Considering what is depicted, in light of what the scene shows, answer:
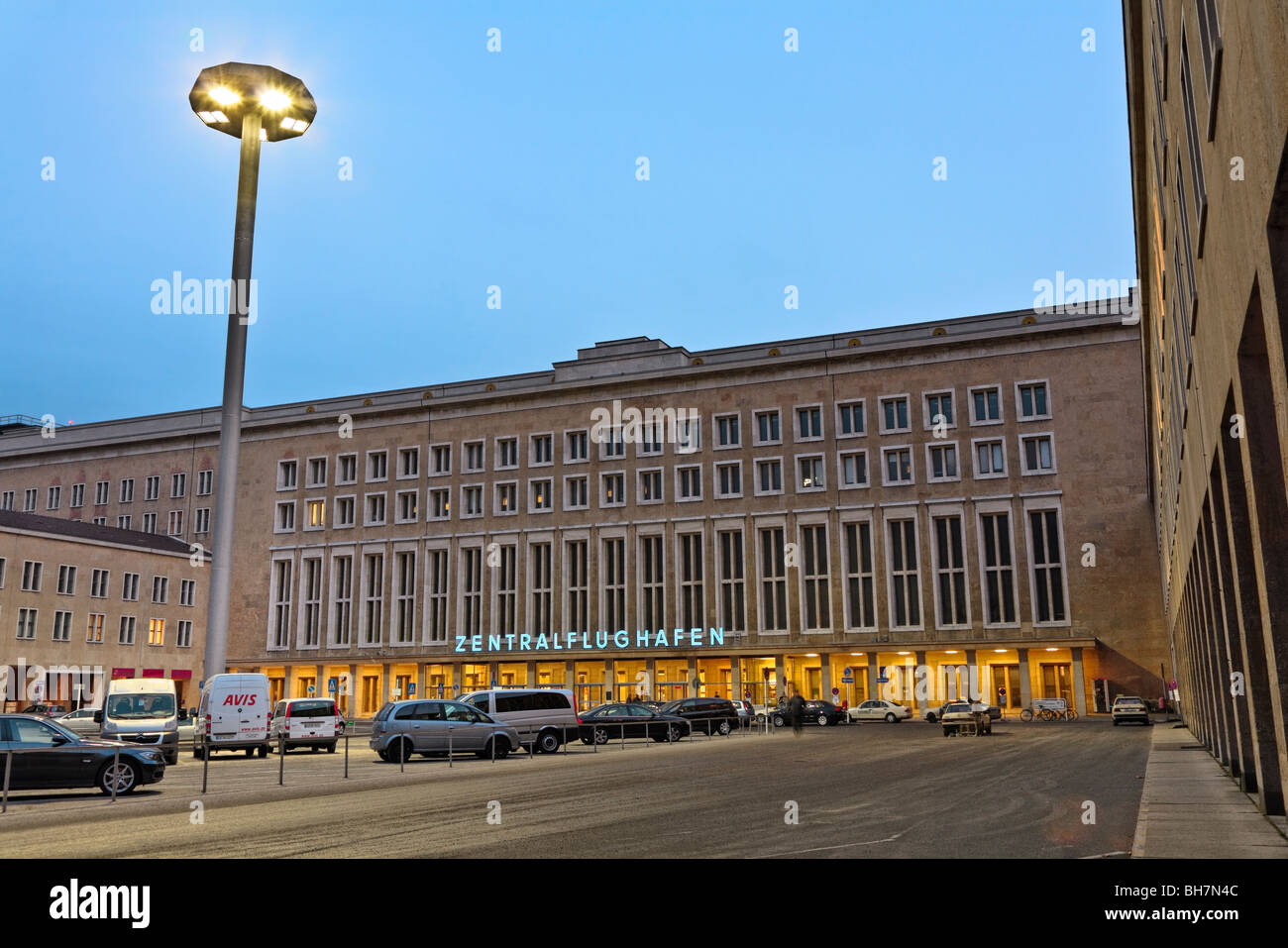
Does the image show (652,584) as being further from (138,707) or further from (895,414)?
(138,707)

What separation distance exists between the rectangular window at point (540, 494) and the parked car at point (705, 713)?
28432 millimetres

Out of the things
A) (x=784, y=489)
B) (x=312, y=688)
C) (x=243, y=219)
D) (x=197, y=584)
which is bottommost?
(x=312, y=688)

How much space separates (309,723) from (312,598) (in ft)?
140

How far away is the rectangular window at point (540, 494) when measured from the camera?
69.8 metres

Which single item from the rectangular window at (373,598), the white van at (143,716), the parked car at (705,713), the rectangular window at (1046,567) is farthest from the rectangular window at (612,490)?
the white van at (143,716)

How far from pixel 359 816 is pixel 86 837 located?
11.0 feet

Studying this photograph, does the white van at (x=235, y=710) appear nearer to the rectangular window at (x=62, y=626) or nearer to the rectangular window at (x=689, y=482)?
the rectangular window at (x=62, y=626)
